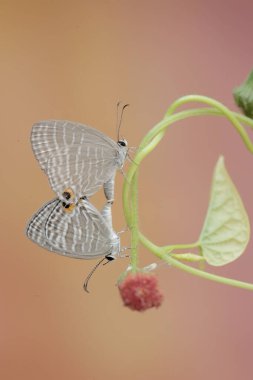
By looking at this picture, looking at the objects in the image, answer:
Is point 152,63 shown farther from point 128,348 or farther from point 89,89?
point 128,348

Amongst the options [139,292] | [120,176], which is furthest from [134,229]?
[120,176]

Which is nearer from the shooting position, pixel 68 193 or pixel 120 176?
pixel 68 193

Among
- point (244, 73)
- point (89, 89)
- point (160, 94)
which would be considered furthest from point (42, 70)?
point (244, 73)

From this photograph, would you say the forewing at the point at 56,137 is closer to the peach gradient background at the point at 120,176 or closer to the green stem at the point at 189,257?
the green stem at the point at 189,257

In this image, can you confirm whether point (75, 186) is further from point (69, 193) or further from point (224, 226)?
point (224, 226)

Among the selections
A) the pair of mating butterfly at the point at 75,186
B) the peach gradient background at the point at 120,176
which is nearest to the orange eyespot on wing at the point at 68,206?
the pair of mating butterfly at the point at 75,186

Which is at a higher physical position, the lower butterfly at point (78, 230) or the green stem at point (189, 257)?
the green stem at point (189, 257)

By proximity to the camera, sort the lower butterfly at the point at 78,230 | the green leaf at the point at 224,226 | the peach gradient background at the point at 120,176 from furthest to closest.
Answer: the peach gradient background at the point at 120,176, the lower butterfly at the point at 78,230, the green leaf at the point at 224,226
